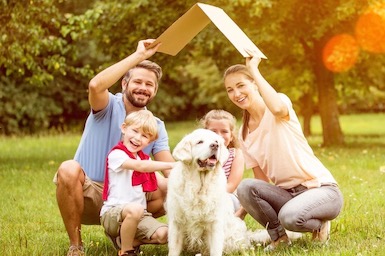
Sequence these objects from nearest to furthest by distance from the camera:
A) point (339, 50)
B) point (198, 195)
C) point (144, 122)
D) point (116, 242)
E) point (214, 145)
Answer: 1. point (214, 145)
2. point (198, 195)
3. point (144, 122)
4. point (116, 242)
5. point (339, 50)

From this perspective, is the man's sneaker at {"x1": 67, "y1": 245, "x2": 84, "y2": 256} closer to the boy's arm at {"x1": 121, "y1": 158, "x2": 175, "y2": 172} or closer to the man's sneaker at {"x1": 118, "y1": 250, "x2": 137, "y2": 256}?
the man's sneaker at {"x1": 118, "y1": 250, "x2": 137, "y2": 256}

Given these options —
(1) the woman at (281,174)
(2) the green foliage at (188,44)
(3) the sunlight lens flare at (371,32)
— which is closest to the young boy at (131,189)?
(1) the woman at (281,174)

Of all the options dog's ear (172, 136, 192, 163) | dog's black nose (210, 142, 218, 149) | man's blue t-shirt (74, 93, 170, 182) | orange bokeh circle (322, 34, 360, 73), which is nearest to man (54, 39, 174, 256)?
man's blue t-shirt (74, 93, 170, 182)

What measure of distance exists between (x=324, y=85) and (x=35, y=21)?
8.38m

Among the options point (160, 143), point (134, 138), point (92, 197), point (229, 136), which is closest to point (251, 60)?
point (229, 136)

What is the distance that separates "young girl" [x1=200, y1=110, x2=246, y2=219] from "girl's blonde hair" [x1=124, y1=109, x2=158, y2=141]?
2.59 ft

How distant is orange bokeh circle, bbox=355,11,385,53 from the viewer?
50.4ft

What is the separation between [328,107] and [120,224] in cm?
1339

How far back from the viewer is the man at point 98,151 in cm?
533

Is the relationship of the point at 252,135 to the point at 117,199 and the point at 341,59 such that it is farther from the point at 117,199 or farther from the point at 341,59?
the point at 341,59

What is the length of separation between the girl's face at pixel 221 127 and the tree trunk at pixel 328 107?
471 inches

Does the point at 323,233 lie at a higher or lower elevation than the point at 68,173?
lower

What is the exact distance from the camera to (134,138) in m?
5.28

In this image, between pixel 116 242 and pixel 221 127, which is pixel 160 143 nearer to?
pixel 221 127
